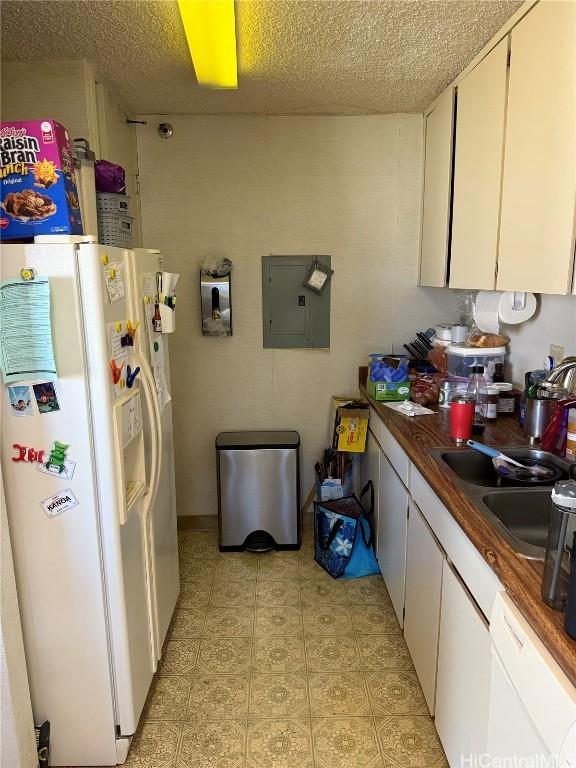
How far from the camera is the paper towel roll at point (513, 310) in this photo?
2.32 metres

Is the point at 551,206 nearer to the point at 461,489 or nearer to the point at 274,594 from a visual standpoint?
the point at 461,489

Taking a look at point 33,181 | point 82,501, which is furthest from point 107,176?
point 82,501

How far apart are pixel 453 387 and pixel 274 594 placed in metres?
1.35

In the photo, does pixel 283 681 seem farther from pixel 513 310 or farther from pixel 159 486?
pixel 513 310

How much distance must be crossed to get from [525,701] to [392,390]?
1.83 m

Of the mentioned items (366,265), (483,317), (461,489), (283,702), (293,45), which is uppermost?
(293,45)

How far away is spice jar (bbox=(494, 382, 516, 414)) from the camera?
2.36 meters

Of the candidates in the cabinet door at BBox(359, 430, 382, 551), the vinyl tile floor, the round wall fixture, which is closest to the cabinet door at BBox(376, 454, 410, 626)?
the cabinet door at BBox(359, 430, 382, 551)

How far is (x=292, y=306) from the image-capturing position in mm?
3105

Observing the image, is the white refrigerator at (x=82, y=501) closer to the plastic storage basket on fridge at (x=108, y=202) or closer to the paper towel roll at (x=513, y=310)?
the plastic storage basket on fridge at (x=108, y=202)

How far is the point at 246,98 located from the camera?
2.67 metres

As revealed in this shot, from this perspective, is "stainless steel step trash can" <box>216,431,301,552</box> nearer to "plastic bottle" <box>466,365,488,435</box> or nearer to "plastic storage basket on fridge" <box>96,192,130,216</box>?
"plastic bottle" <box>466,365,488,435</box>

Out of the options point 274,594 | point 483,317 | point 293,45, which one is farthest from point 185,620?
point 293,45

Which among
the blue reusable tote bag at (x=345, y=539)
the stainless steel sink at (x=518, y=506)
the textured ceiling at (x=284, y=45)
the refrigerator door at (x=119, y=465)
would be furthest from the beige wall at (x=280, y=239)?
the stainless steel sink at (x=518, y=506)
